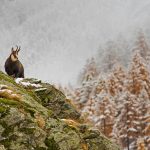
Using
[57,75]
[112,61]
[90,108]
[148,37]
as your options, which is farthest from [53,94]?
[57,75]

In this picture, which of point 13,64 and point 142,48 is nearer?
point 13,64

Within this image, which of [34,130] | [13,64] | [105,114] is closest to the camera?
[34,130]

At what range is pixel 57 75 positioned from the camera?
193 meters

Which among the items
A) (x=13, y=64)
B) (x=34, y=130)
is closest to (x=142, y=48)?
(x=13, y=64)

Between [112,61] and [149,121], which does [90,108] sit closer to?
[149,121]

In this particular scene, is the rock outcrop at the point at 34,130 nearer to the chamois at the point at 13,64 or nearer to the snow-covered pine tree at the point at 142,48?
the chamois at the point at 13,64

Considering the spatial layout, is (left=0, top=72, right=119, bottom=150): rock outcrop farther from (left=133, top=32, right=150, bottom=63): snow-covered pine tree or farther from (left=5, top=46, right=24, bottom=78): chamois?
(left=133, top=32, right=150, bottom=63): snow-covered pine tree

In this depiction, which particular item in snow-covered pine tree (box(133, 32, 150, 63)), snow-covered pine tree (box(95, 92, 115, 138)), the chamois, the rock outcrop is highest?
snow-covered pine tree (box(133, 32, 150, 63))

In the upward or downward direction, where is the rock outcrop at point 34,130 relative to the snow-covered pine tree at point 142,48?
downward

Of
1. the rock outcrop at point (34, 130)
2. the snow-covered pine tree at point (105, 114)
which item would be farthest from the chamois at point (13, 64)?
the snow-covered pine tree at point (105, 114)

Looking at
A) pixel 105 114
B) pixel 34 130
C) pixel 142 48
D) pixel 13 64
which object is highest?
pixel 142 48

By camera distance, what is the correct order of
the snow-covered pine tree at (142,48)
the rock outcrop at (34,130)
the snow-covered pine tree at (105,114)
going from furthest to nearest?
the snow-covered pine tree at (142,48) < the snow-covered pine tree at (105,114) < the rock outcrop at (34,130)

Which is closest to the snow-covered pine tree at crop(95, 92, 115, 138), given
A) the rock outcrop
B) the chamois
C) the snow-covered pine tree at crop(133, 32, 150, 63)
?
the chamois

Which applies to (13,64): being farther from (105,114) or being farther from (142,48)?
(142,48)
